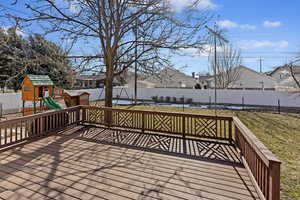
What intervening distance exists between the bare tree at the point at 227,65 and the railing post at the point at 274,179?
2063cm

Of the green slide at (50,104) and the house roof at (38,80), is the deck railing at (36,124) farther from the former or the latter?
the house roof at (38,80)

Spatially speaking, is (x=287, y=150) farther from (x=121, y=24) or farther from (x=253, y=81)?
(x=253, y=81)

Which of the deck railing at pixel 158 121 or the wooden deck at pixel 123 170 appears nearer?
the wooden deck at pixel 123 170

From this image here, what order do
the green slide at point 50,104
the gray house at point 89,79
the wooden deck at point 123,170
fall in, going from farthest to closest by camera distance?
the green slide at point 50,104 → the gray house at point 89,79 → the wooden deck at point 123,170

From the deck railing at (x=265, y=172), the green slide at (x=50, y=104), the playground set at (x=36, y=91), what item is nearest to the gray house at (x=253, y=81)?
the green slide at (x=50, y=104)

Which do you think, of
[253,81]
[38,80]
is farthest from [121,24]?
[253,81]

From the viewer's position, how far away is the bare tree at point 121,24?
6.53 metres

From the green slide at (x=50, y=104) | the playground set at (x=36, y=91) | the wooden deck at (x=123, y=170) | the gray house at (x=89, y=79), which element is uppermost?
the gray house at (x=89, y=79)

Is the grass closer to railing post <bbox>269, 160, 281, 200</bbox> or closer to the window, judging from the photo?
railing post <bbox>269, 160, 281, 200</bbox>

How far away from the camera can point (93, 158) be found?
399 cm

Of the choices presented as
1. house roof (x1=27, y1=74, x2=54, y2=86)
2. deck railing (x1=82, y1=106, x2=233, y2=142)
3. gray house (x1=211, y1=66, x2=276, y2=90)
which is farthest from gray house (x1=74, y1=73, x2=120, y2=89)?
gray house (x1=211, y1=66, x2=276, y2=90)

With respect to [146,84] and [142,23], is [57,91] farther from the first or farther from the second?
[146,84]

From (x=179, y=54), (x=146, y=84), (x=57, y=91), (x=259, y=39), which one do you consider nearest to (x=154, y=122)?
(x=179, y=54)

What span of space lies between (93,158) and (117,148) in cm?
79
